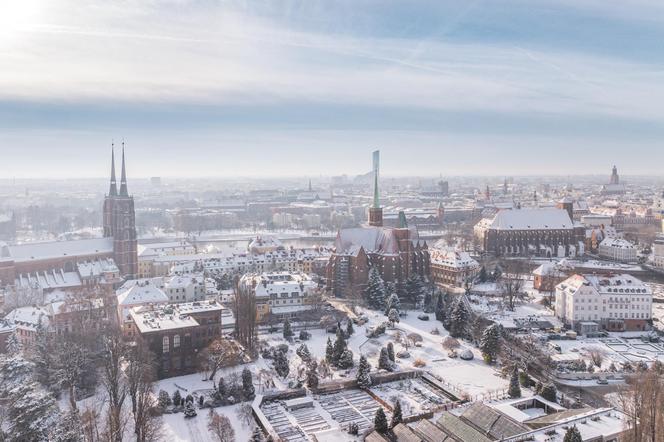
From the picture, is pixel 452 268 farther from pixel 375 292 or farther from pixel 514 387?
pixel 514 387

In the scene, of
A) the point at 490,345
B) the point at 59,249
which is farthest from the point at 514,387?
the point at 59,249

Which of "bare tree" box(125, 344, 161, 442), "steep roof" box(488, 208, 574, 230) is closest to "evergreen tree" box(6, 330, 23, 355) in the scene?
"bare tree" box(125, 344, 161, 442)

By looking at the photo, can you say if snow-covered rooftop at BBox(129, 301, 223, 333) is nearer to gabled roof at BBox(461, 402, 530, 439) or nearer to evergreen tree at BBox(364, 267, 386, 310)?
evergreen tree at BBox(364, 267, 386, 310)

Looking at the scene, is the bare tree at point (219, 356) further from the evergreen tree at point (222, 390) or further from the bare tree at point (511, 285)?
the bare tree at point (511, 285)

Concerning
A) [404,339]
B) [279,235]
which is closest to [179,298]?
[404,339]

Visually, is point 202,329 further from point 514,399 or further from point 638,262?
point 638,262
